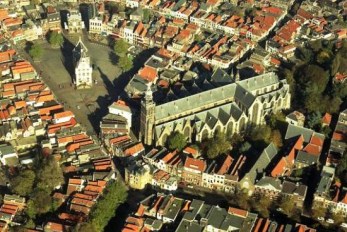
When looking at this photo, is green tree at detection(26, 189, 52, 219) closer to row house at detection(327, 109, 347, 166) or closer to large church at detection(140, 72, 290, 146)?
large church at detection(140, 72, 290, 146)

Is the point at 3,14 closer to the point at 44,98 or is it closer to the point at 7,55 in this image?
the point at 7,55

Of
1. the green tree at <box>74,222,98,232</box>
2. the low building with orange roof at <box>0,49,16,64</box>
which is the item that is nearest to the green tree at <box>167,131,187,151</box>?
the green tree at <box>74,222,98,232</box>

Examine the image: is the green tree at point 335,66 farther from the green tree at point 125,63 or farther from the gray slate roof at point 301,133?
the green tree at point 125,63

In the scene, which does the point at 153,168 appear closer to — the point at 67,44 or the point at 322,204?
the point at 322,204

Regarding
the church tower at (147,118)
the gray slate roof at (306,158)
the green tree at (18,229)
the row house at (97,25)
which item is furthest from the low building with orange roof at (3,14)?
the gray slate roof at (306,158)

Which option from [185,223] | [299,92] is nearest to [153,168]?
[185,223]
